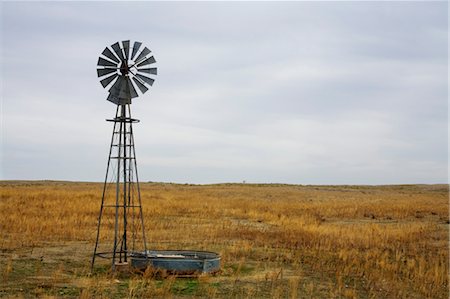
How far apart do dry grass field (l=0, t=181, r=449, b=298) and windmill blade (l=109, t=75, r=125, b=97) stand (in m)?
4.45

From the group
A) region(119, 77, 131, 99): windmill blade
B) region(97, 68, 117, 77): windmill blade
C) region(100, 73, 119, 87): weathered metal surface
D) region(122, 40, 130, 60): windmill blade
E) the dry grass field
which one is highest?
region(122, 40, 130, 60): windmill blade

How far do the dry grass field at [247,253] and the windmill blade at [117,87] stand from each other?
445cm

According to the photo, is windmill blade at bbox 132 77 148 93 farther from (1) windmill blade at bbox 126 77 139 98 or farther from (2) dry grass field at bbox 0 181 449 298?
(2) dry grass field at bbox 0 181 449 298

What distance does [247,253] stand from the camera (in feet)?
57.3

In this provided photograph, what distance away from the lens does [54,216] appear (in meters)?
25.8

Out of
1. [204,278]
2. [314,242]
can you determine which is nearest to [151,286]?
[204,278]

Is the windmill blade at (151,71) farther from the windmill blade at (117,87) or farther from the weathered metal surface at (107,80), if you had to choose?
the weathered metal surface at (107,80)

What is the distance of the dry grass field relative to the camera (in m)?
12.2

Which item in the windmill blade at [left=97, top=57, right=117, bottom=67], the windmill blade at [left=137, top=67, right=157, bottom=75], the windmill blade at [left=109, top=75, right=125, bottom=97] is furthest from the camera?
the windmill blade at [left=137, top=67, right=157, bottom=75]

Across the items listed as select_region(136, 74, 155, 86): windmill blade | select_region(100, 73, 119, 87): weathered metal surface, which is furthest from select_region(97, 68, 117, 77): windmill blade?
select_region(136, 74, 155, 86): windmill blade

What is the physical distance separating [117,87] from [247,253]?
6.58m

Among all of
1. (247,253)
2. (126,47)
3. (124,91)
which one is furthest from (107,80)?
(247,253)

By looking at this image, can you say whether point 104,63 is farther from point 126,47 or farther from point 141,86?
point 141,86

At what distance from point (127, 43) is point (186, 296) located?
657 cm
